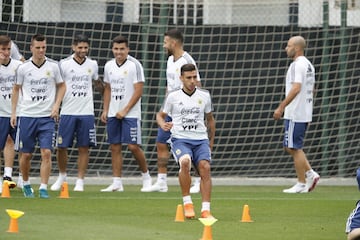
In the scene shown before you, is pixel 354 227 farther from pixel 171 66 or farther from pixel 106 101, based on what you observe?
pixel 106 101

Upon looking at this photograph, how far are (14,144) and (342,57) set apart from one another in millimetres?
6096

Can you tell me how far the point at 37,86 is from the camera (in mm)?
15875

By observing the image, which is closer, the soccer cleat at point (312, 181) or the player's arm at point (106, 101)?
the soccer cleat at point (312, 181)

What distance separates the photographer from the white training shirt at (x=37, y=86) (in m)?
15.8

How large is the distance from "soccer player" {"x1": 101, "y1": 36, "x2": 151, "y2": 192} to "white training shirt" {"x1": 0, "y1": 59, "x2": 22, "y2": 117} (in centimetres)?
153

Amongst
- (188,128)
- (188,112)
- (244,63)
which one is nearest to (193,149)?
(188,128)

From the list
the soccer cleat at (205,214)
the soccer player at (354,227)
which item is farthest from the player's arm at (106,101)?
the soccer player at (354,227)

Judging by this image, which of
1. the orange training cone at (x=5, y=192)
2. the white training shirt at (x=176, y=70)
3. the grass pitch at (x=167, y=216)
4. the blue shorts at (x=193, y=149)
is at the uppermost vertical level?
the white training shirt at (x=176, y=70)

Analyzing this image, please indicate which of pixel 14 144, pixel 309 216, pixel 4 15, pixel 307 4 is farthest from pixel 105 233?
pixel 307 4

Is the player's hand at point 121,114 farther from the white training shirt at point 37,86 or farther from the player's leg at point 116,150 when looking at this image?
the white training shirt at point 37,86

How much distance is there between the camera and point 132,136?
17328 millimetres

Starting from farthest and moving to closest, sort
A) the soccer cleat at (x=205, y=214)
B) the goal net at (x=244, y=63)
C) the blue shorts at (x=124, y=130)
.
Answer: the goal net at (x=244, y=63), the blue shorts at (x=124, y=130), the soccer cleat at (x=205, y=214)

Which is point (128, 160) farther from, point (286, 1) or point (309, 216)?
point (309, 216)

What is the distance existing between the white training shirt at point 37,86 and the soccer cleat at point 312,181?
410 cm
